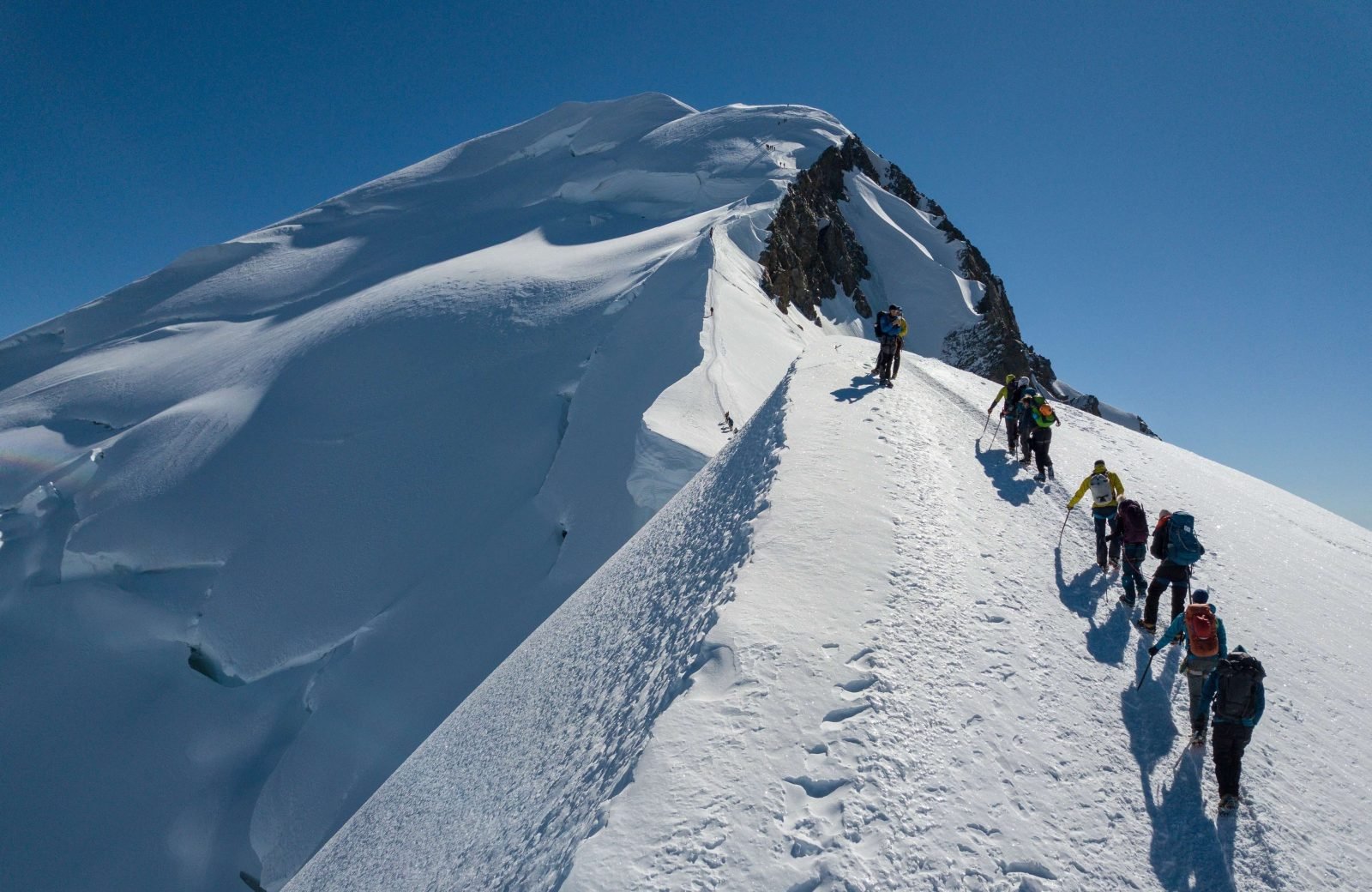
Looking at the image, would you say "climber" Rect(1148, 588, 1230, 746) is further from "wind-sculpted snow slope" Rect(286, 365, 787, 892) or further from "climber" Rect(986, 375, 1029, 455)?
"climber" Rect(986, 375, 1029, 455)

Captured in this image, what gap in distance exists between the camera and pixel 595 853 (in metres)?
3.77

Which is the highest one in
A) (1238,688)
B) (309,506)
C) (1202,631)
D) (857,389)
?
(857,389)

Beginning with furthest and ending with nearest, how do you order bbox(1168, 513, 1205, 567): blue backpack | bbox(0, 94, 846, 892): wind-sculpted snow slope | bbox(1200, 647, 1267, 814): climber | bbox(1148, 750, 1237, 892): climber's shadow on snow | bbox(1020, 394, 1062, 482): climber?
bbox(0, 94, 846, 892): wind-sculpted snow slope < bbox(1020, 394, 1062, 482): climber < bbox(1168, 513, 1205, 567): blue backpack < bbox(1200, 647, 1267, 814): climber < bbox(1148, 750, 1237, 892): climber's shadow on snow

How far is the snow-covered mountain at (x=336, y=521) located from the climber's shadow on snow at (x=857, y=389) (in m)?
0.12

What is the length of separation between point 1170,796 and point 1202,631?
129 cm

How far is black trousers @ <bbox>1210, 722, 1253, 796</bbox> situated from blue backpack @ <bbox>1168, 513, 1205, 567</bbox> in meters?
2.25

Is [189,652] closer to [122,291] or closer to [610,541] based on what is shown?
[610,541]

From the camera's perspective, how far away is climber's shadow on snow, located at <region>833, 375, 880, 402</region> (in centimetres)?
1114

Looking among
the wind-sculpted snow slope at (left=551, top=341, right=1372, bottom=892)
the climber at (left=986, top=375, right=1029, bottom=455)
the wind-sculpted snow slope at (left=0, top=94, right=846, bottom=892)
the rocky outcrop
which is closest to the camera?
the wind-sculpted snow slope at (left=551, top=341, right=1372, bottom=892)

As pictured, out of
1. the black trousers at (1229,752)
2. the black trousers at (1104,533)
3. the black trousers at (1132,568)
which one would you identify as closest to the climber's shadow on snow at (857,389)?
the black trousers at (1104,533)

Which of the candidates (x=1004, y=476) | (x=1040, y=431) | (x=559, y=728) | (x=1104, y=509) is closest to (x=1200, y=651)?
(x=1104, y=509)

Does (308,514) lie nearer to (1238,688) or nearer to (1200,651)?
(1200,651)

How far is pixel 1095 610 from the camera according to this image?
6.44 meters

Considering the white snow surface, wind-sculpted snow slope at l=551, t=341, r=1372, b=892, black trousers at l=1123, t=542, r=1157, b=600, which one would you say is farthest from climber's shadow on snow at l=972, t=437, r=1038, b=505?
black trousers at l=1123, t=542, r=1157, b=600
